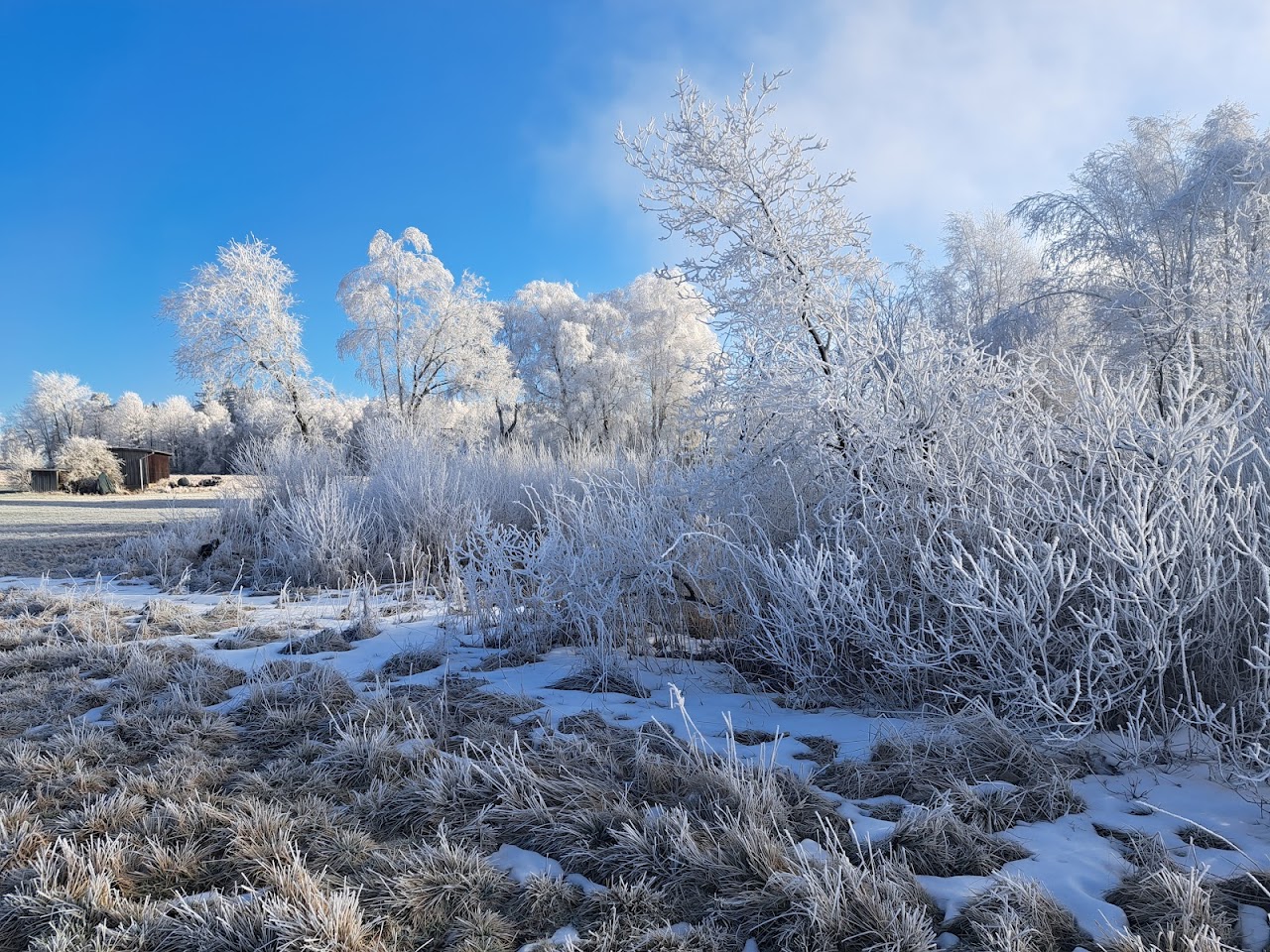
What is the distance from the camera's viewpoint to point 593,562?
167 inches

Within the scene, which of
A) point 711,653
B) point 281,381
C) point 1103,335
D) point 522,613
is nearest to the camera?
point 711,653

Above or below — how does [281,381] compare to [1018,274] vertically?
below

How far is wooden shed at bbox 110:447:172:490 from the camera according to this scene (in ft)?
105

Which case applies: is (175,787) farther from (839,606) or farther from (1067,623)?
(1067,623)

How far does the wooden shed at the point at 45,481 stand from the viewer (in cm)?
3106

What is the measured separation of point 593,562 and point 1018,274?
77.0ft

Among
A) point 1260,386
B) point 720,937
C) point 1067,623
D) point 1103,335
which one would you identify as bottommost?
point 720,937

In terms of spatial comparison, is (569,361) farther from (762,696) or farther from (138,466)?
(762,696)

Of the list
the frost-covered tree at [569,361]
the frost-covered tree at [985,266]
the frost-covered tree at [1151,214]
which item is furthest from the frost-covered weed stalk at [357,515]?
the frost-covered tree at [569,361]

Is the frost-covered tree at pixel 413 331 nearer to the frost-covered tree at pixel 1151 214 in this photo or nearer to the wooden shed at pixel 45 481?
the wooden shed at pixel 45 481

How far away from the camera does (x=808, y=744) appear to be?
8.99ft

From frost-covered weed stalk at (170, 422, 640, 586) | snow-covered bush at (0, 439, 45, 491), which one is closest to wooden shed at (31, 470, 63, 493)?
snow-covered bush at (0, 439, 45, 491)

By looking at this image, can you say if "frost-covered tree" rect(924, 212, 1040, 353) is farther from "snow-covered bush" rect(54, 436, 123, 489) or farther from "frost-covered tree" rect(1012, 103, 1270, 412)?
"snow-covered bush" rect(54, 436, 123, 489)

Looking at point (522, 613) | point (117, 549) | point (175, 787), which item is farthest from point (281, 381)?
point (175, 787)
